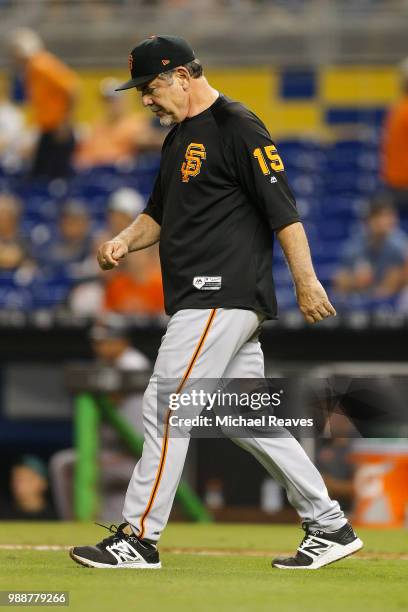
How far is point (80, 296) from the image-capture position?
1030 cm

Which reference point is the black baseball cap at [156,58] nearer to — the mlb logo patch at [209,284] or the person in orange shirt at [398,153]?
the mlb logo patch at [209,284]

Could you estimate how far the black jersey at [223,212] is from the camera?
4.54 m

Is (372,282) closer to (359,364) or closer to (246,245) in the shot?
(359,364)

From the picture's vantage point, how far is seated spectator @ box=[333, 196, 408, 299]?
A: 33.1 ft

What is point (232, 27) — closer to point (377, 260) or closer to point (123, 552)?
point (377, 260)

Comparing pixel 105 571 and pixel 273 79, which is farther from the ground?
pixel 273 79

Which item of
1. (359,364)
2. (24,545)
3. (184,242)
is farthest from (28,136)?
(184,242)

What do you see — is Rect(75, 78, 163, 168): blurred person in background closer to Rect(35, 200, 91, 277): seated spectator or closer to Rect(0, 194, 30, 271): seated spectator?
Rect(0, 194, 30, 271): seated spectator

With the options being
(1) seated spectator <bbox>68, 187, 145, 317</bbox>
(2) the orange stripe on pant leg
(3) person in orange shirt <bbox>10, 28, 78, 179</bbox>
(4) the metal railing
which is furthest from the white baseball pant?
(4) the metal railing

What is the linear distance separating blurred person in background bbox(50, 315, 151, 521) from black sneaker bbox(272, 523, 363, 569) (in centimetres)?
379

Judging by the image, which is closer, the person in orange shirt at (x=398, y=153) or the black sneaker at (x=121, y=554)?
the black sneaker at (x=121, y=554)

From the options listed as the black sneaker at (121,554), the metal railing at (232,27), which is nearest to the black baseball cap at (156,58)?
the black sneaker at (121,554)

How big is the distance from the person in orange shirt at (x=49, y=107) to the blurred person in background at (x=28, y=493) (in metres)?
4.15

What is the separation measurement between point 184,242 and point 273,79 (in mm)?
9873
